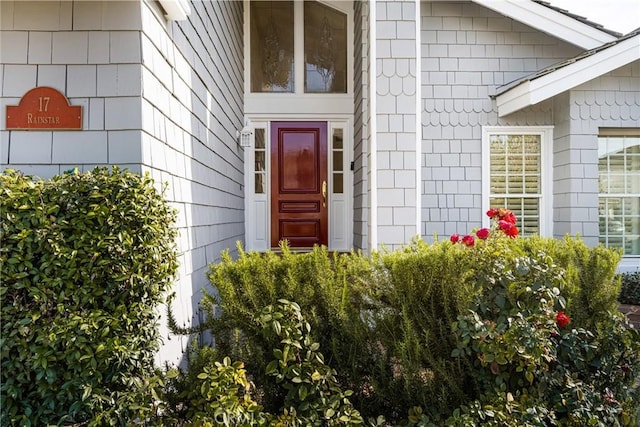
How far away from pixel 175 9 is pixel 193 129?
979 millimetres

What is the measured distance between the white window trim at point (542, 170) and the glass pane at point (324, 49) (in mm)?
2251

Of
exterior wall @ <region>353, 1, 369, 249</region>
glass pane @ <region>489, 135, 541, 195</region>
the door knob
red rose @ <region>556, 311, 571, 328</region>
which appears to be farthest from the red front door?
red rose @ <region>556, 311, 571, 328</region>

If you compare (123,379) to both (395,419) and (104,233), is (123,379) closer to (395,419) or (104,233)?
(104,233)

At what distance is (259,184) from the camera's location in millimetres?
6543

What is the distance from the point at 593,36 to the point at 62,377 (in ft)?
21.1

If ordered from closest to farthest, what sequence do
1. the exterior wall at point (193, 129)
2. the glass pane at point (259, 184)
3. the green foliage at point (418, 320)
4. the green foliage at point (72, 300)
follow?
the green foliage at point (72, 300) → the green foliage at point (418, 320) → the exterior wall at point (193, 129) → the glass pane at point (259, 184)

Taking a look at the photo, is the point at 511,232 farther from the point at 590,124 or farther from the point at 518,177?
the point at 590,124

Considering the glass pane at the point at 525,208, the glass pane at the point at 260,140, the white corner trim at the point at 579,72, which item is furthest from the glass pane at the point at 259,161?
the white corner trim at the point at 579,72

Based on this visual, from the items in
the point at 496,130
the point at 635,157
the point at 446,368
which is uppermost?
the point at 496,130

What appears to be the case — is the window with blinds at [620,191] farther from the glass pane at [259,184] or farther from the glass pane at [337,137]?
the glass pane at [259,184]

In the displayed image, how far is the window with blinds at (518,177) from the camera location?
18.6ft

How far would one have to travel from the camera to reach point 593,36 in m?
5.34

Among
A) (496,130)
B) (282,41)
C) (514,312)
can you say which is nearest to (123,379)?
(514,312)

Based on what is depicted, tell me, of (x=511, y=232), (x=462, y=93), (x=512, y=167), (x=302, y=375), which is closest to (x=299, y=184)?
(x=462, y=93)
